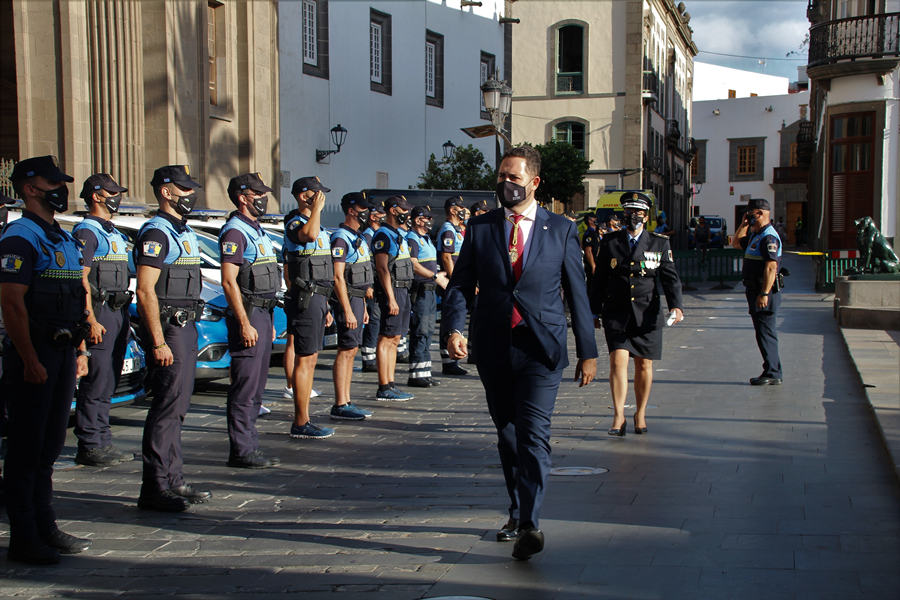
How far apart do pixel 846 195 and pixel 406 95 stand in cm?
1361

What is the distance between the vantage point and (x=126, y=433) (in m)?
7.82

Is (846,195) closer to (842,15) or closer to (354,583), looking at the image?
(842,15)

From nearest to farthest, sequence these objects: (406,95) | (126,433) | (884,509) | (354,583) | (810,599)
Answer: (810,599)
(354,583)
(884,509)
(126,433)
(406,95)

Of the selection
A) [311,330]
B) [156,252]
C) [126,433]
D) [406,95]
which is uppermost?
[406,95]

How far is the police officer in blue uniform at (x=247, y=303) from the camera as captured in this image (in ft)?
20.3

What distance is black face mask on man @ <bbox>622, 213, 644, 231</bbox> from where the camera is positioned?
24.4 feet

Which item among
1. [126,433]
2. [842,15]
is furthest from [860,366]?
[842,15]

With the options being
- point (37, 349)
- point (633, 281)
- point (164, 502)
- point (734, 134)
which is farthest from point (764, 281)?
point (734, 134)

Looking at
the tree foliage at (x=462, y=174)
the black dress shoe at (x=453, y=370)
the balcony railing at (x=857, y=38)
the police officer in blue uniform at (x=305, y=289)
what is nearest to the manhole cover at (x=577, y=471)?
the police officer in blue uniform at (x=305, y=289)

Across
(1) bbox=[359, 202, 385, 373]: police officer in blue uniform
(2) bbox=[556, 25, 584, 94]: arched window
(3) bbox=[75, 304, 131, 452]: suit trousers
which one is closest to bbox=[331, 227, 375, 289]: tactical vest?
(1) bbox=[359, 202, 385, 373]: police officer in blue uniform

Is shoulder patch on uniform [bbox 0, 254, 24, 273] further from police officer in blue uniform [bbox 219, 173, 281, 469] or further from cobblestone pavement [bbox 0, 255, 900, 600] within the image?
police officer in blue uniform [bbox 219, 173, 281, 469]

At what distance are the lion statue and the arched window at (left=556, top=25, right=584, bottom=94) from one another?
101ft

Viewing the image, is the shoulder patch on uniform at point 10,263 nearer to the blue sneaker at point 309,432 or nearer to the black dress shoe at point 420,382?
the blue sneaker at point 309,432

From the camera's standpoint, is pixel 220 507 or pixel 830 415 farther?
pixel 830 415
